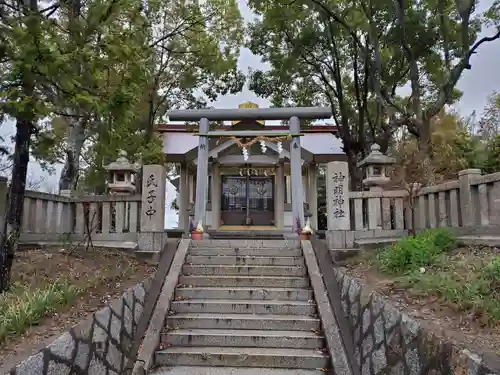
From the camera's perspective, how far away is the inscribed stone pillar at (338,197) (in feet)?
25.2

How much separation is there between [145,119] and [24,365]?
1289 cm

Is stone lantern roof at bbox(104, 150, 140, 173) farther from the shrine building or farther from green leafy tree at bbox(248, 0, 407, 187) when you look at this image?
green leafy tree at bbox(248, 0, 407, 187)

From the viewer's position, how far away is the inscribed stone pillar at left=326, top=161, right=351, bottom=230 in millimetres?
7668

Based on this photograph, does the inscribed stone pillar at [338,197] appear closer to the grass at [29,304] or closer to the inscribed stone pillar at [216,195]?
the grass at [29,304]

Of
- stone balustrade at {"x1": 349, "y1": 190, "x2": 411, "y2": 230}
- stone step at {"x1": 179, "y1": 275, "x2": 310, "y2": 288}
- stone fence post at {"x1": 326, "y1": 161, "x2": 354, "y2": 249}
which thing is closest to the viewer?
stone step at {"x1": 179, "y1": 275, "x2": 310, "y2": 288}

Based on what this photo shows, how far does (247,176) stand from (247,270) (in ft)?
30.2

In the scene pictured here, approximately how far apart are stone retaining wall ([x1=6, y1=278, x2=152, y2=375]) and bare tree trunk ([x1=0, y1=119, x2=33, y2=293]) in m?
1.28

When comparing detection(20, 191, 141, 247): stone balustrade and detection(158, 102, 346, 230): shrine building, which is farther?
detection(158, 102, 346, 230): shrine building

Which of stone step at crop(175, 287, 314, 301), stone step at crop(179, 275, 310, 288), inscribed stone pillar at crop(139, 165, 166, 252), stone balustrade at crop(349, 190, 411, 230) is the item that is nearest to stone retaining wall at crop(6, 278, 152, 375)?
stone step at crop(175, 287, 314, 301)

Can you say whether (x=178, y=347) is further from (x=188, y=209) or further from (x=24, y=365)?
(x=188, y=209)

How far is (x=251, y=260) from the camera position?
22.6 feet

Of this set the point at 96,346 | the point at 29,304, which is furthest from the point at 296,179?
the point at 29,304

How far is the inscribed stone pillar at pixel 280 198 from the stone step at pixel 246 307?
9.42 m

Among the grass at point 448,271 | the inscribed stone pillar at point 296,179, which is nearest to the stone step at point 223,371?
the grass at point 448,271
